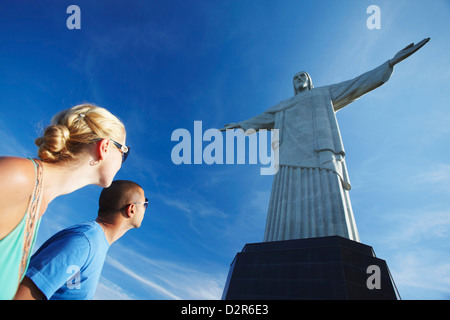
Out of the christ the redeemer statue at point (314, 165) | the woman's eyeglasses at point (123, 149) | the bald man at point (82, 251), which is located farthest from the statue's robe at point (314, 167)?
A: the woman's eyeglasses at point (123, 149)

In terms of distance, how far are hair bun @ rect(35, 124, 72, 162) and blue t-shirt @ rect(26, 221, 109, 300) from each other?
68 cm

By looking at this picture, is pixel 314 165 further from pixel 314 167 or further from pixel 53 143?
pixel 53 143

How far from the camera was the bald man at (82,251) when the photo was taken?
5.46 feet

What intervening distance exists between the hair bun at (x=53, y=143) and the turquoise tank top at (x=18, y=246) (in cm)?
15

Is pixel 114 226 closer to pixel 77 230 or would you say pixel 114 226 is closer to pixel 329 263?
pixel 77 230

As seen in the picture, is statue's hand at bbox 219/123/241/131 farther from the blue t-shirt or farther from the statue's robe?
the blue t-shirt

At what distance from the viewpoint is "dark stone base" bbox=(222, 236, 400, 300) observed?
4.07 metres

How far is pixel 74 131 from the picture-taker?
1755 millimetres

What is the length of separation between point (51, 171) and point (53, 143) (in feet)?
0.59

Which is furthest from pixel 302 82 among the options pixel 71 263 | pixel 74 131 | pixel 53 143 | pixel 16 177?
pixel 16 177

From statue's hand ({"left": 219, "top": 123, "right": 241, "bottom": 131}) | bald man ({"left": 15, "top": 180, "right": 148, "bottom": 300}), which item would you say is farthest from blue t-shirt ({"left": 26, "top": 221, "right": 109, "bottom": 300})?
statue's hand ({"left": 219, "top": 123, "right": 241, "bottom": 131})
